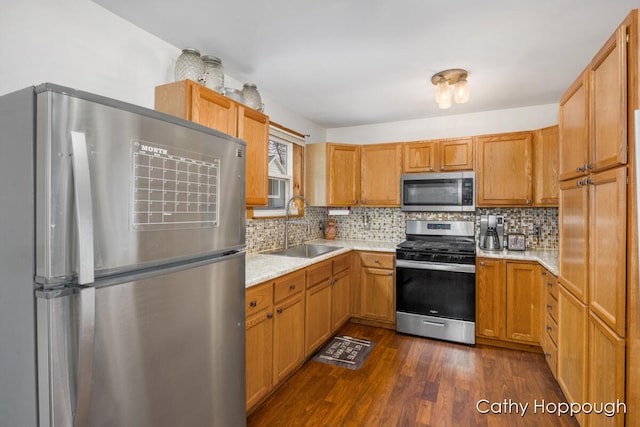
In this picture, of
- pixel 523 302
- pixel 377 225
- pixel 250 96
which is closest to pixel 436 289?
pixel 523 302

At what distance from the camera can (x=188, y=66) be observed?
1.87 m

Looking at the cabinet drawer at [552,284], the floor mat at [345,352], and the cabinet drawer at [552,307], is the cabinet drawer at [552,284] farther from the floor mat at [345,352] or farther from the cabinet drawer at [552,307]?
the floor mat at [345,352]

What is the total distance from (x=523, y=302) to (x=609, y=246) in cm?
183

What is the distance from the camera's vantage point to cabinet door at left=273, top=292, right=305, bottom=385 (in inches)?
88.1

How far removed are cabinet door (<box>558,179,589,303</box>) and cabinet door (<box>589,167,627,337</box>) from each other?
7 cm

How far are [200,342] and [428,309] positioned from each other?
2578 mm

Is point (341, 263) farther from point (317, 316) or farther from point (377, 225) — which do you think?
point (377, 225)

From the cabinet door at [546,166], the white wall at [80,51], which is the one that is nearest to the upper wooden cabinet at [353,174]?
the cabinet door at [546,166]

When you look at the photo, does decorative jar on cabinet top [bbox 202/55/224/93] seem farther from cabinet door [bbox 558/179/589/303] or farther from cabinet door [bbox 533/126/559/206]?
cabinet door [bbox 533/126/559/206]

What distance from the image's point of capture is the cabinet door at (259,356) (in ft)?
6.44

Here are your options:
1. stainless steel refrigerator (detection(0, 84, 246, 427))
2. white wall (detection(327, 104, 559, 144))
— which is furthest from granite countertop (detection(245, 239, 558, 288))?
white wall (detection(327, 104, 559, 144))

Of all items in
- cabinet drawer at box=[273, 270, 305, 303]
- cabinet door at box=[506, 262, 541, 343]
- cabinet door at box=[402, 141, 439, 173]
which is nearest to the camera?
cabinet drawer at box=[273, 270, 305, 303]

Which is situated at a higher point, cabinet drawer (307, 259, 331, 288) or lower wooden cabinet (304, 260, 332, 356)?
cabinet drawer (307, 259, 331, 288)

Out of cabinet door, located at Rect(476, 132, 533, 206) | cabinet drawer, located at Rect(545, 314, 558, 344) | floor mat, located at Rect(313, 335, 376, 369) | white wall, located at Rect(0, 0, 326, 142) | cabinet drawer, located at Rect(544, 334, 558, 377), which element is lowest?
floor mat, located at Rect(313, 335, 376, 369)
